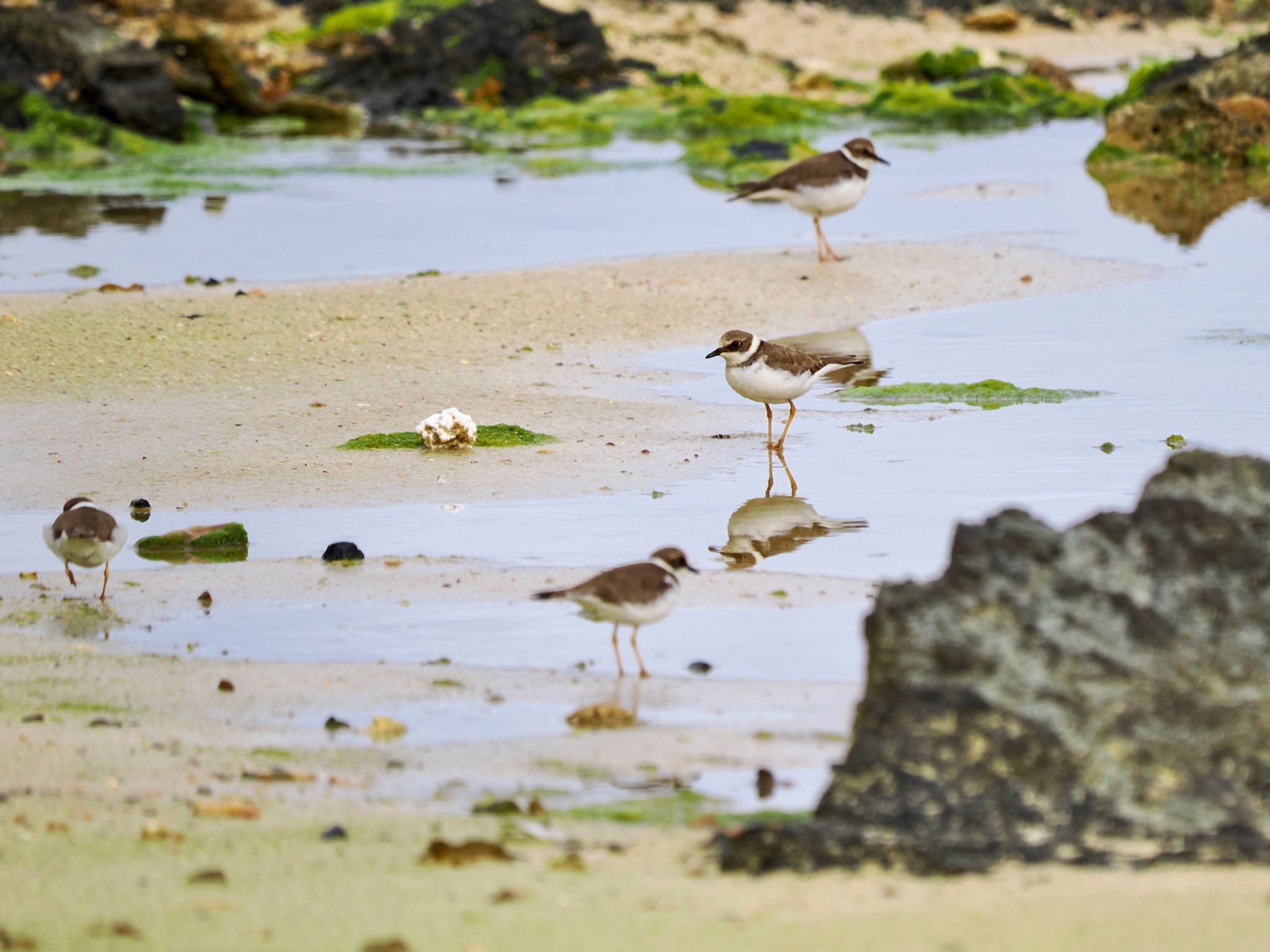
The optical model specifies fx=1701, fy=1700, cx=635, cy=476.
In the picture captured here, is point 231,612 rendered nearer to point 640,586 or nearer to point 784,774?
point 640,586

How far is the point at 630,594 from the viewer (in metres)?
5.78

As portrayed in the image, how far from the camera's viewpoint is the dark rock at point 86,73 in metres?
27.3

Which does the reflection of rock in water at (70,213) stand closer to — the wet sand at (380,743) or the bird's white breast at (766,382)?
the wet sand at (380,743)

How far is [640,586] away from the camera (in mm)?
5809

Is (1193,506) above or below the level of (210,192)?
below

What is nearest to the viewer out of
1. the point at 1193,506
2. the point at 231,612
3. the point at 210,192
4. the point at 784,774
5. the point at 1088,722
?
the point at 1088,722

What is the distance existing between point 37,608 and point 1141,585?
439 centimetres

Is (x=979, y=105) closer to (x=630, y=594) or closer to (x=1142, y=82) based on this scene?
(x=1142, y=82)

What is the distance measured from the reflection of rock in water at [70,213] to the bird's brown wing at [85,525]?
1182 centimetres

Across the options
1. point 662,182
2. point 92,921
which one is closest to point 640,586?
point 92,921

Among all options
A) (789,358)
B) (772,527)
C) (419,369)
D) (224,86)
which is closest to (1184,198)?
(419,369)

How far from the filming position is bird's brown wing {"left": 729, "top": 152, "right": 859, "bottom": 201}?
1548 centimetres

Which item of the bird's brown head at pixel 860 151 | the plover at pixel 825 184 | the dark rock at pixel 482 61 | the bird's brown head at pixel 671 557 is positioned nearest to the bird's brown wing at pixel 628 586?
the bird's brown head at pixel 671 557

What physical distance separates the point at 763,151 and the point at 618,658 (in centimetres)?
1787
